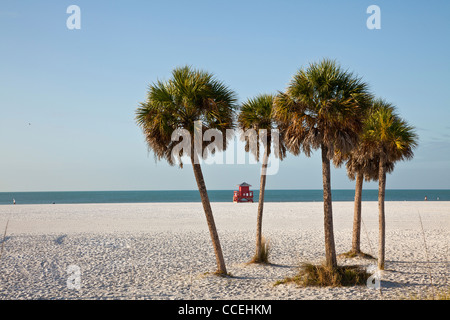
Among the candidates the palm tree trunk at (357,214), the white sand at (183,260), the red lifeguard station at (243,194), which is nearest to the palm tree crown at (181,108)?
the white sand at (183,260)

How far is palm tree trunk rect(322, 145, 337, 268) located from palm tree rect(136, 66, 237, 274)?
309cm

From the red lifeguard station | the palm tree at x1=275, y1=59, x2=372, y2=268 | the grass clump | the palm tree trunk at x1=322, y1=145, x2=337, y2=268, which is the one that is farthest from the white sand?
the red lifeguard station

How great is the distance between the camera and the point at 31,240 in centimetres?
1986

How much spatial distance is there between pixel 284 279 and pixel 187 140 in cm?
505

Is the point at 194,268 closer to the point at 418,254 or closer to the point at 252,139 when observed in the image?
the point at 252,139

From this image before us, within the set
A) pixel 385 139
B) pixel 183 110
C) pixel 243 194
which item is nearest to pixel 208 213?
pixel 183 110

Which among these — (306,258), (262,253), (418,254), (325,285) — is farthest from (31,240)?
(418,254)

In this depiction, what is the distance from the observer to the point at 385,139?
12.9 metres

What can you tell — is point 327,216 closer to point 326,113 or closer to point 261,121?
point 326,113

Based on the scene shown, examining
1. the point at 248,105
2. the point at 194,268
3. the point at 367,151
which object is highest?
the point at 248,105

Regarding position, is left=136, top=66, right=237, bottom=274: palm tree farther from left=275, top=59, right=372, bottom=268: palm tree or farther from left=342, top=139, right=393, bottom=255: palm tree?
left=342, top=139, right=393, bottom=255: palm tree

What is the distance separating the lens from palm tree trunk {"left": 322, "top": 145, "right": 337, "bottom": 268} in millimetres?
12000

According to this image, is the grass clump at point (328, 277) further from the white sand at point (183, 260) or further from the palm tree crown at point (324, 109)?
the palm tree crown at point (324, 109)

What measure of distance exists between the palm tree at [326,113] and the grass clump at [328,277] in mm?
292
